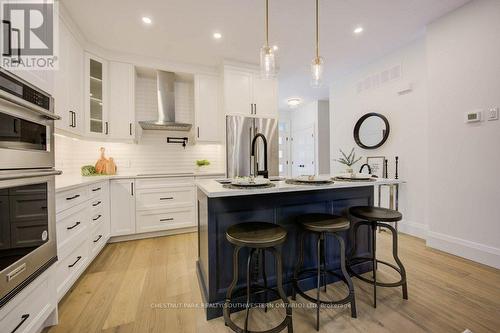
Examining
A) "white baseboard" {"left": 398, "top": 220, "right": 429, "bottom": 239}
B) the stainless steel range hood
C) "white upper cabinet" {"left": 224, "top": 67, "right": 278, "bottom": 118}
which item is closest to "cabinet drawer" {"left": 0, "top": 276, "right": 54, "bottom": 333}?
the stainless steel range hood

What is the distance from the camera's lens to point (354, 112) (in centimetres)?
396

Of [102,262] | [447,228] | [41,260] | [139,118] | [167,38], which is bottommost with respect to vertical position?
[102,262]

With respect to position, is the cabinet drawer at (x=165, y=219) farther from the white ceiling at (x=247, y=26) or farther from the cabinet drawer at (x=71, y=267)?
the white ceiling at (x=247, y=26)

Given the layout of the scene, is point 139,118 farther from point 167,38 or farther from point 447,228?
point 447,228

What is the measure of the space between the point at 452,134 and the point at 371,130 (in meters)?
1.21

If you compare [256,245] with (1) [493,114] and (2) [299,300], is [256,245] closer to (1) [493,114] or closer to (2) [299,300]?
(2) [299,300]

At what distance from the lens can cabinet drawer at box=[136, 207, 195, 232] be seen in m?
3.03

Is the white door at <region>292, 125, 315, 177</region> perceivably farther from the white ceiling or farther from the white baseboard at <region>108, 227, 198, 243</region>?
the white baseboard at <region>108, 227, 198, 243</region>

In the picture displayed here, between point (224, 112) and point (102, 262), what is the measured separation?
2.56 metres

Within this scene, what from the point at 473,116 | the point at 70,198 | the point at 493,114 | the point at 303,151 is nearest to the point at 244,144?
the point at 70,198

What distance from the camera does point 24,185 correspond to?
3.60 ft

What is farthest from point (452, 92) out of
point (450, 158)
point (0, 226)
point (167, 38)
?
point (0, 226)

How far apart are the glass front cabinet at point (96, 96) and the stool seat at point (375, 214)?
3.41 m

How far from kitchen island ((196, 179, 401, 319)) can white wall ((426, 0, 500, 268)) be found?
1.24 m
